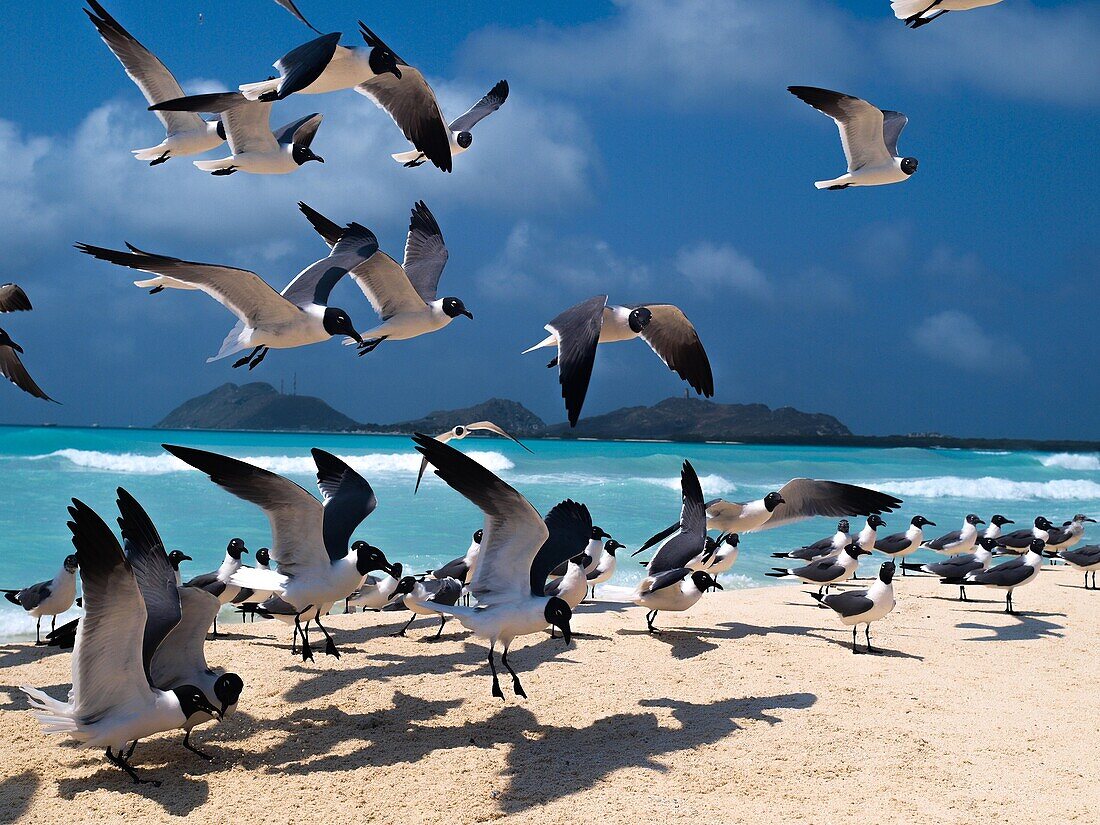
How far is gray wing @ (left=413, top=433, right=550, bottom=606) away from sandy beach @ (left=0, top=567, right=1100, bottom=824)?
96 centimetres

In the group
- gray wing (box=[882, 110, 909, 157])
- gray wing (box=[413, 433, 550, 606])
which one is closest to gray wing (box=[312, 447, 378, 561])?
gray wing (box=[413, 433, 550, 606])

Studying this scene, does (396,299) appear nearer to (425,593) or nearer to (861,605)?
(425,593)

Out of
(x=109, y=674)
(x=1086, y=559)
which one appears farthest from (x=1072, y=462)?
(x=109, y=674)

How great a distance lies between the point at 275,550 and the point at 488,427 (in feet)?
6.50

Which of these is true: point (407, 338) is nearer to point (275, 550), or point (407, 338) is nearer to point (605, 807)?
point (275, 550)

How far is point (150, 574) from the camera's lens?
5156 millimetres

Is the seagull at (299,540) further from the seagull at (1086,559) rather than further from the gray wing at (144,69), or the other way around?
the seagull at (1086,559)

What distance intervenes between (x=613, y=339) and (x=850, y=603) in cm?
315

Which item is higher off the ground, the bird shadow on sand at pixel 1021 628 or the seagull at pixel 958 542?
the seagull at pixel 958 542

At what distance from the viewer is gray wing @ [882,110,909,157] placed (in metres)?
9.59

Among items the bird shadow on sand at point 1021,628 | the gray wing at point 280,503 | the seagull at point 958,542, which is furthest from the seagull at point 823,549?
the gray wing at point 280,503

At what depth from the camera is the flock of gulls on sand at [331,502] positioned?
4758 mm

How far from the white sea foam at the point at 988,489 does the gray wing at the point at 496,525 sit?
26.3 m

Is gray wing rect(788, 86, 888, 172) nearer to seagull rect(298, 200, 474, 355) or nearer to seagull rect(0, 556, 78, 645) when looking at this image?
seagull rect(298, 200, 474, 355)
